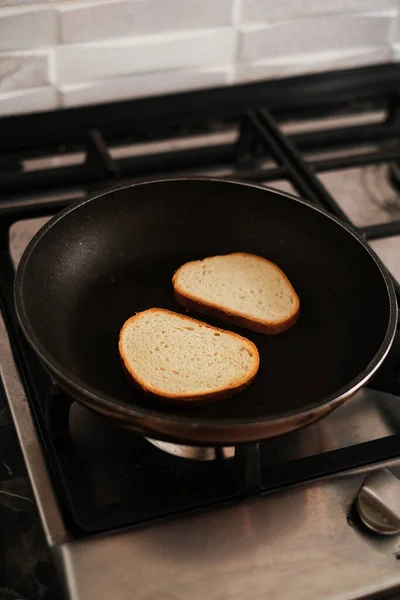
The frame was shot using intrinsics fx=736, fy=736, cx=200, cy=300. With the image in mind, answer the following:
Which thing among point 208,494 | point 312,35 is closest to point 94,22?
point 312,35

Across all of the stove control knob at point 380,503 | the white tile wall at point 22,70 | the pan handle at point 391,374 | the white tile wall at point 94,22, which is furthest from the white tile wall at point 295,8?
the stove control knob at point 380,503

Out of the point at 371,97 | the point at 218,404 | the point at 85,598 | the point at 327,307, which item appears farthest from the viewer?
the point at 371,97

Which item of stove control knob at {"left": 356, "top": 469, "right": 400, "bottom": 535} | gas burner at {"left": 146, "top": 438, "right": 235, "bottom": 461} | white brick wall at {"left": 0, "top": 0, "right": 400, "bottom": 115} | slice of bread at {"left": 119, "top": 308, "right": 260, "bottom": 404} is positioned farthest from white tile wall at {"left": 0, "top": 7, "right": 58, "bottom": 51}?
stove control knob at {"left": 356, "top": 469, "right": 400, "bottom": 535}

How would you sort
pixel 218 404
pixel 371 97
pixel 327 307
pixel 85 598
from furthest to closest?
pixel 371 97 < pixel 327 307 < pixel 218 404 < pixel 85 598

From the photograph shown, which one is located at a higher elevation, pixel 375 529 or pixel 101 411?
pixel 101 411

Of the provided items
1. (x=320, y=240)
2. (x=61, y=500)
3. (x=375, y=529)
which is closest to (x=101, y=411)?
(x=61, y=500)

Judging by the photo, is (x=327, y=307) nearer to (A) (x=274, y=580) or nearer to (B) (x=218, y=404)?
(B) (x=218, y=404)
